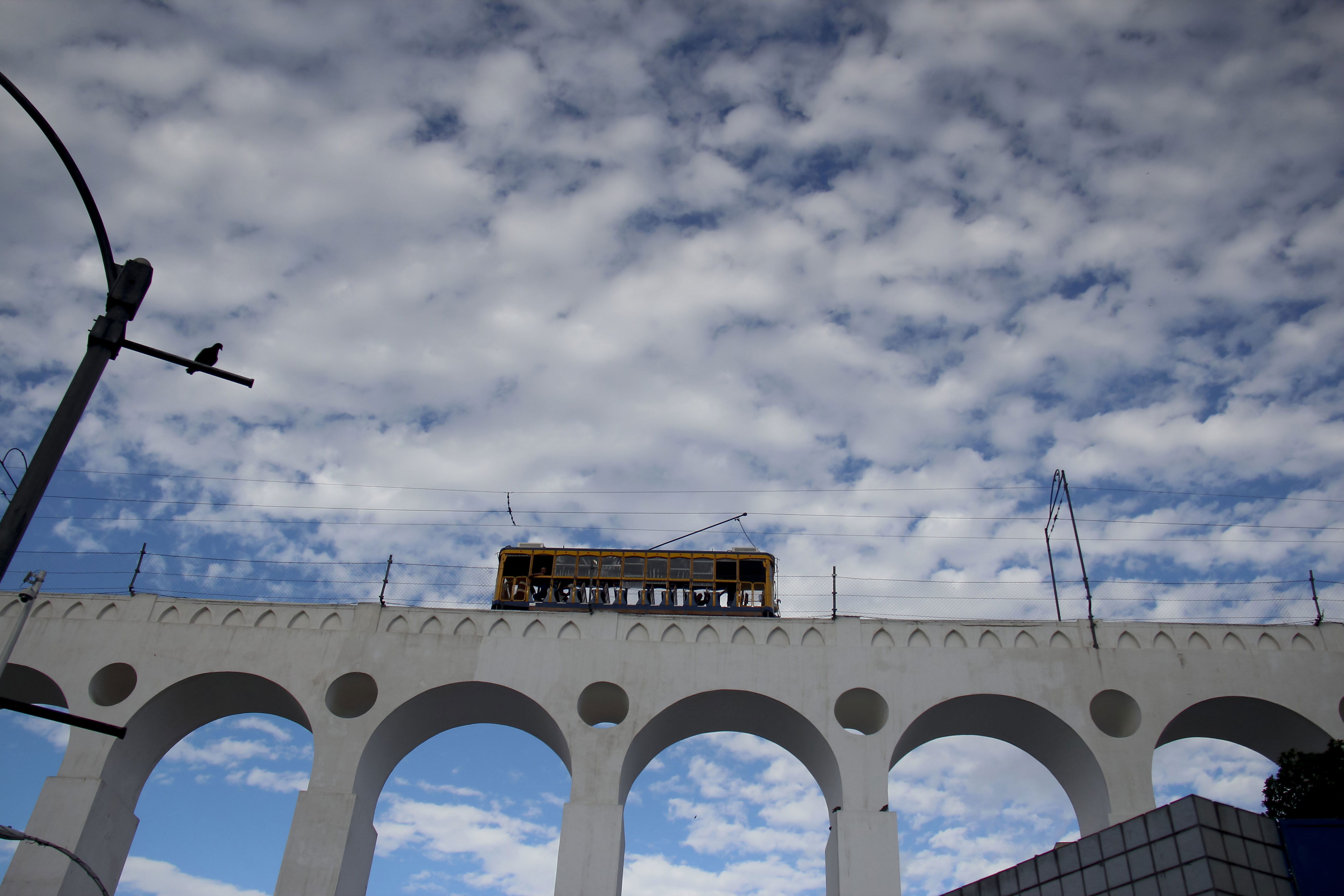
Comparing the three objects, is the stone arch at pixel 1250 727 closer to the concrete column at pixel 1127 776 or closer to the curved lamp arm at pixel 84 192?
the concrete column at pixel 1127 776

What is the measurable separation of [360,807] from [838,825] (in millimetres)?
11430

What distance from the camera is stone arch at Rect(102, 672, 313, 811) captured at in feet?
82.2

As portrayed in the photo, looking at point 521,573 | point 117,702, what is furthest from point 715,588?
point 117,702

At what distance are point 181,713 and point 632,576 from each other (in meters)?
13.7

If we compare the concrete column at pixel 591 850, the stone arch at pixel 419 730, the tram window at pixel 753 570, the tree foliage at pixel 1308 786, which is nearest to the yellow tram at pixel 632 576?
the tram window at pixel 753 570

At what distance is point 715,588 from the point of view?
33.2 metres

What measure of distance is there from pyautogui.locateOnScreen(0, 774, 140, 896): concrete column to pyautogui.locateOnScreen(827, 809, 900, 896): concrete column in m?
17.2

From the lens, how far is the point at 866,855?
2300 centimetres

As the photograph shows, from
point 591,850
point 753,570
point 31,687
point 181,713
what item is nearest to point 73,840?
point 181,713

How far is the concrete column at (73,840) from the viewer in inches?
888

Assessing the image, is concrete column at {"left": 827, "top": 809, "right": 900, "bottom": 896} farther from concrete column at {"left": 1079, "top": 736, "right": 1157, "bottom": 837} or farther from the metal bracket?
the metal bracket

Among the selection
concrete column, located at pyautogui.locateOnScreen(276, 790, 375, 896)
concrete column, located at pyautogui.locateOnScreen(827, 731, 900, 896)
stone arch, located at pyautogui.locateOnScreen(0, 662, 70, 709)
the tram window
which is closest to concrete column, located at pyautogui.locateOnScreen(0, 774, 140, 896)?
stone arch, located at pyautogui.locateOnScreen(0, 662, 70, 709)

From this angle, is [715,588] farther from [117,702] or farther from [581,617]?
[117,702]

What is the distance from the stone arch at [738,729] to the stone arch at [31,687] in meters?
14.7
